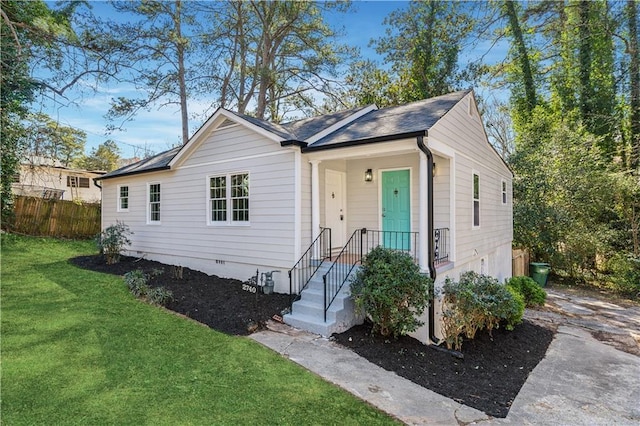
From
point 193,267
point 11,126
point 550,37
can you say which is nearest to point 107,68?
point 11,126

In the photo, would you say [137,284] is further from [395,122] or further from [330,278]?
[395,122]

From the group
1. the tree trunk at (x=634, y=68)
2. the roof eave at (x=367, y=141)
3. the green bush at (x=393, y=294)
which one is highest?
the tree trunk at (x=634, y=68)

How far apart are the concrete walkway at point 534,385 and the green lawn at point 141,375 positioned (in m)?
0.34

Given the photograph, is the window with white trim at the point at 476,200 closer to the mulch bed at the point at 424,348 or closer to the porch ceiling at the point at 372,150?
the mulch bed at the point at 424,348

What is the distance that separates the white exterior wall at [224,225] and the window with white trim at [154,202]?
247 mm

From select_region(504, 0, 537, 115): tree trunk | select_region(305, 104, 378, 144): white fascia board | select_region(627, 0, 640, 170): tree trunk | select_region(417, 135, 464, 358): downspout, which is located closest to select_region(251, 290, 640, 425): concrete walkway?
select_region(417, 135, 464, 358): downspout

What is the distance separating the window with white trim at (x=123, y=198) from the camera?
1251 centimetres

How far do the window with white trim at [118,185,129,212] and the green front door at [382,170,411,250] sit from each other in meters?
9.32

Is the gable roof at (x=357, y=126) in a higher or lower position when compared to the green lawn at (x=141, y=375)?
higher

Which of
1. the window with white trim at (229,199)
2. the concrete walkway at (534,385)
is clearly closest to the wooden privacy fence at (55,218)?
the window with white trim at (229,199)

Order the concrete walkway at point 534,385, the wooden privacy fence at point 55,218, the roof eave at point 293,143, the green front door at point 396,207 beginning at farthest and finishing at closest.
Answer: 1. the wooden privacy fence at point 55,218
2. the green front door at point 396,207
3. the roof eave at point 293,143
4. the concrete walkway at point 534,385

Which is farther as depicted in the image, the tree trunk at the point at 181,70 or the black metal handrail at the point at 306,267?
the tree trunk at the point at 181,70

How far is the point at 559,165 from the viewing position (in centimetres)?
1488

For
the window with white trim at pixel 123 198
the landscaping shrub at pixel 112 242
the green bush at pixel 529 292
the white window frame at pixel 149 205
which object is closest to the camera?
the green bush at pixel 529 292
